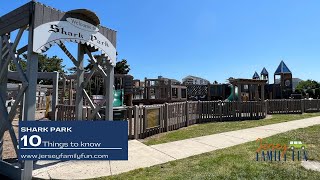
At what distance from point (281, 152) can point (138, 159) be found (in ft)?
12.7

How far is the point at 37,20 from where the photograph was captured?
505 cm

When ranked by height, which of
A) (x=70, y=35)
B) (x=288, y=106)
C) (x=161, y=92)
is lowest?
(x=288, y=106)

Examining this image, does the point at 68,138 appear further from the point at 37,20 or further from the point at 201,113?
the point at 201,113

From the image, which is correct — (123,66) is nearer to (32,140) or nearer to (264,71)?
(264,71)

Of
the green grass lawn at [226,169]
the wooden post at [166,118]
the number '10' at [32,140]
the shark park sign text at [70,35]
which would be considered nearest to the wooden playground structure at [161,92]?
the wooden post at [166,118]

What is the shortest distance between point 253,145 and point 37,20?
6757 millimetres

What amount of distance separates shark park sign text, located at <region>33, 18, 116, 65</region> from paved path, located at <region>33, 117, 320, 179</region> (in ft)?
8.15

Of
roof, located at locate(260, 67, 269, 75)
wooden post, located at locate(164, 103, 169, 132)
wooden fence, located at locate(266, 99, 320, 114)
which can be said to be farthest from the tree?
wooden post, located at locate(164, 103, 169, 132)

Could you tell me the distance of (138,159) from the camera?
6434 mm

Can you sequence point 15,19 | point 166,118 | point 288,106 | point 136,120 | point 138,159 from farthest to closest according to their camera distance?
1. point 288,106
2. point 166,118
3. point 136,120
4. point 138,159
5. point 15,19

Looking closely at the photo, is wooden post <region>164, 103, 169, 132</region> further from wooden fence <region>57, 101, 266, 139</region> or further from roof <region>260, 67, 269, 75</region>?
roof <region>260, 67, 269, 75</region>

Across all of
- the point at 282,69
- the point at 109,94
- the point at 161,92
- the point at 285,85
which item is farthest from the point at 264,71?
the point at 109,94

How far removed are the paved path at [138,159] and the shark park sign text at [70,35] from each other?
248cm

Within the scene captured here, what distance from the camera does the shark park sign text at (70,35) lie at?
5.11 meters
